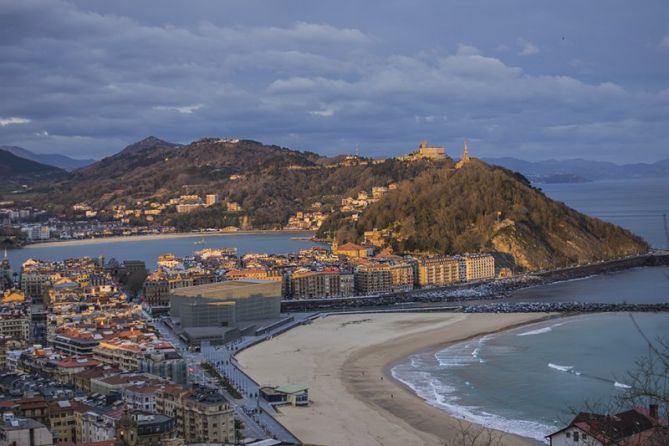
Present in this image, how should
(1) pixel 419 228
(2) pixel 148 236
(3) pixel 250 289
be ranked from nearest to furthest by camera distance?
(3) pixel 250 289, (1) pixel 419 228, (2) pixel 148 236

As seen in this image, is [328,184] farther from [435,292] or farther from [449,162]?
[435,292]

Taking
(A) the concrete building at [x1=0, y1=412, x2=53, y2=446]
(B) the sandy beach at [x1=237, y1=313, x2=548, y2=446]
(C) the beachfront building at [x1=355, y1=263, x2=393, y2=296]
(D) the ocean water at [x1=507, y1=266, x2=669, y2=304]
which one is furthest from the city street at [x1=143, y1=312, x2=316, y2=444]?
(D) the ocean water at [x1=507, y1=266, x2=669, y2=304]

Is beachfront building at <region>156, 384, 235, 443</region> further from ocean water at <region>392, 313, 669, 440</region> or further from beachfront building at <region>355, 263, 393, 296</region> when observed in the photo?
beachfront building at <region>355, 263, 393, 296</region>

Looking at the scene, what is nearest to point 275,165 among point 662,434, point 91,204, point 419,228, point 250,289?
point 91,204

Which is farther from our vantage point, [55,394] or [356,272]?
[356,272]

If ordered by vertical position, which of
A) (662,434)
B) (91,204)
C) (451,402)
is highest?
(91,204)

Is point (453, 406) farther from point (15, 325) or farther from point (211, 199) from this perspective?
point (211, 199)

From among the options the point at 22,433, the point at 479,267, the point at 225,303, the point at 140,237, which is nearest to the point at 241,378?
the point at 225,303

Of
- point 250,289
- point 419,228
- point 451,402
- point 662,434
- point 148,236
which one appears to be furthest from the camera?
point 148,236
